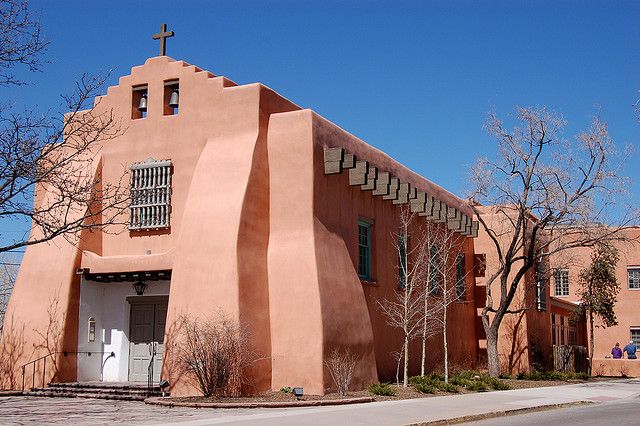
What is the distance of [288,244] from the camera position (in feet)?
65.7

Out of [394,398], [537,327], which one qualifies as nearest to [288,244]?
[394,398]

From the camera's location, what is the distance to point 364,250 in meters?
23.4

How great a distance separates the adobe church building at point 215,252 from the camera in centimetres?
1936

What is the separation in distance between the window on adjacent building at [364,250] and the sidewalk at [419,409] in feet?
→ 16.1

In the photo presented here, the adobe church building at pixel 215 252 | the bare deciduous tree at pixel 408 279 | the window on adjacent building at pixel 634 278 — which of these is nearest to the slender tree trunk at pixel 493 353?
the bare deciduous tree at pixel 408 279

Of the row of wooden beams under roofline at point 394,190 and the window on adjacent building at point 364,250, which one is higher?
the row of wooden beams under roofline at point 394,190

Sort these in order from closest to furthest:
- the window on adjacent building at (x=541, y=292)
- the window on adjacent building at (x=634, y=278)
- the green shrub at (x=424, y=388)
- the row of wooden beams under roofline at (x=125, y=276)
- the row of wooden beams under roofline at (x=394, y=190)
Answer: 1. the green shrub at (x=424, y=388)
2. the row of wooden beams under roofline at (x=125, y=276)
3. the row of wooden beams under roofline at (x=394, y=190)
4. the window on adjacent building at (x=541, y=292)
5. the window on adjacent building at (x=634, y=278)

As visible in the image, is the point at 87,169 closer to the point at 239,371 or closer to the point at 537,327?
the point at 239,371

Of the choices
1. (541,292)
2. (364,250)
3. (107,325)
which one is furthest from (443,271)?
(107,325)

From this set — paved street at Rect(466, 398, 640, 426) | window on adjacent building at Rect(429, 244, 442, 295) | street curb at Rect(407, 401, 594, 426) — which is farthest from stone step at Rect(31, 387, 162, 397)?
window on adjacent building at Rect(429, 244, 442, 295)

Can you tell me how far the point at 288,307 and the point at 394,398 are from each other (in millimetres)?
3460

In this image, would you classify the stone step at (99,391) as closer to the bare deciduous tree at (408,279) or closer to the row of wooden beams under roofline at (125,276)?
the row of wooden beams under roofline at (125,276)

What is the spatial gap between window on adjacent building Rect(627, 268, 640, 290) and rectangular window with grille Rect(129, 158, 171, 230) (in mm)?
30968

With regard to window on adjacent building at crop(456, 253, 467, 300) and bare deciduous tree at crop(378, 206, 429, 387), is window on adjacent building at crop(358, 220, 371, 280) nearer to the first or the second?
bare deciduous tree at crop(378, 206, 429, 387)
